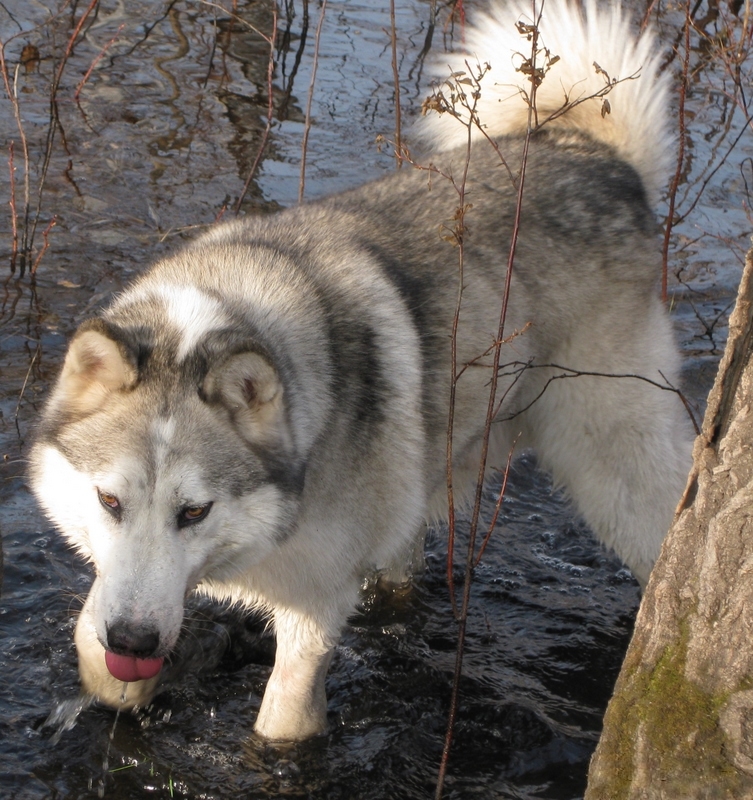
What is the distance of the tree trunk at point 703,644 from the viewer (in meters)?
2.44

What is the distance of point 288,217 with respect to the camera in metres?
3.89

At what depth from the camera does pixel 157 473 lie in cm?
273

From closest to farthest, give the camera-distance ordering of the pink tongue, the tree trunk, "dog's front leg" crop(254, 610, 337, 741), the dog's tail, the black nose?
the tree trunk
the black nose
the pink tongue
"dog's front leg" crop(254, 610, 337, 741)
the dog's tail

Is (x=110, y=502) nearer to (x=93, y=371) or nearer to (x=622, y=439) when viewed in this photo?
(x=93, y=371)

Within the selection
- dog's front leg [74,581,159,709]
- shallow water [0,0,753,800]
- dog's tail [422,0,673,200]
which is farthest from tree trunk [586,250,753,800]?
dog's tail [422,0,673,200]

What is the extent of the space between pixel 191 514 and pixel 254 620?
152 centimetres

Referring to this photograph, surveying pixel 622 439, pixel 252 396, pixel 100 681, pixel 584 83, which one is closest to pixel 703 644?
pixel 252 396

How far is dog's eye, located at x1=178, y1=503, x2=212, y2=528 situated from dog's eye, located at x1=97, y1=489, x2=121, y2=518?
0.17 meters

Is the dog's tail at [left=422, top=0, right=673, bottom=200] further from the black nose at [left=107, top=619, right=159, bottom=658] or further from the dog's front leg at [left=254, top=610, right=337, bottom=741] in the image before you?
the black nose at [left=107, top=619, right=159, bottom=658]

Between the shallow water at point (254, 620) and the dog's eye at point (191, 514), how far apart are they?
1118mm

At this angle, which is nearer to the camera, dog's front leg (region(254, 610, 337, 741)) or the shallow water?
dog's front leg (region(254, 610, 337, 741))

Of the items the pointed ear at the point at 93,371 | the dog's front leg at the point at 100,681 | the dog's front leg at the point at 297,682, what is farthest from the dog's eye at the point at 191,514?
the dog's front leg at the point at 100,681

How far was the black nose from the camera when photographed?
8.71 feet

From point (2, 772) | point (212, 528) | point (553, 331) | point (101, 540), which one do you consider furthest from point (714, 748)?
point (2, 772)
